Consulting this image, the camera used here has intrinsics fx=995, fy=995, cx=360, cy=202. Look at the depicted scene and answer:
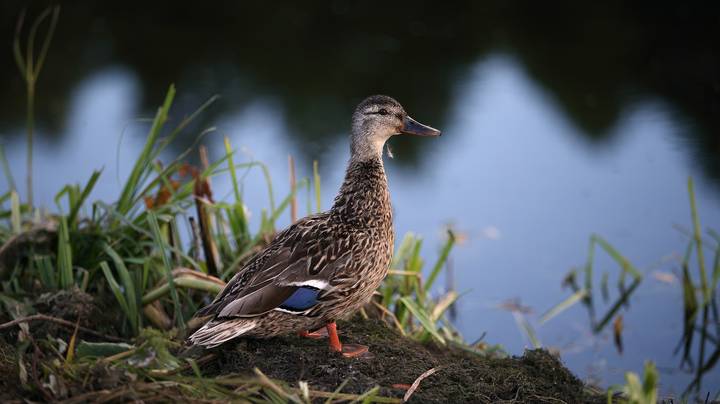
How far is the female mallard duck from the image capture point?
3.74m

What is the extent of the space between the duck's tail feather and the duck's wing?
0.03 meters

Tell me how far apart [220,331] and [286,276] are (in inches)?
14.8

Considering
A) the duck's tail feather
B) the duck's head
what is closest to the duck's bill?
the duck's head

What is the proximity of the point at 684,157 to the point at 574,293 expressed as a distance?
6.30 ft

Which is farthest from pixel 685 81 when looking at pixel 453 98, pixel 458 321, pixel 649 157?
pixel 458 321

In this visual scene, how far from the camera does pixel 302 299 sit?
3.83 m

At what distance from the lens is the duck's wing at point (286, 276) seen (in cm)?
376

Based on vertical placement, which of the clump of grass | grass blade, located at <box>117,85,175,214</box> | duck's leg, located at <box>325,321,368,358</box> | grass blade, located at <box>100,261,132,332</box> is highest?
grass blade, located at <box>117,85,175,214</box>

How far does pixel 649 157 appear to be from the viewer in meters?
7.55

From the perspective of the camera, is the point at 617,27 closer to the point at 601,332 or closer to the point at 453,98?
the point at 453,98

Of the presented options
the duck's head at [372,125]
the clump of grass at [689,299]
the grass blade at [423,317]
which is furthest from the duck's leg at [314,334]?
the clump of grass at [689,299]

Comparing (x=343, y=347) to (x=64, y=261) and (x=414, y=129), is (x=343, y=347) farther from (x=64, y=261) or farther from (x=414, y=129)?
(x=64, y=261)

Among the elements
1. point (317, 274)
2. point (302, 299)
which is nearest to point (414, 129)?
point (317, 274)

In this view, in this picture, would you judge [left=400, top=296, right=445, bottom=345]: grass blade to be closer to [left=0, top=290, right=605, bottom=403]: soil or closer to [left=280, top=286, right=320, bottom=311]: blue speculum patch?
[left=0, top=290, right=605, bottom=403]: soil
